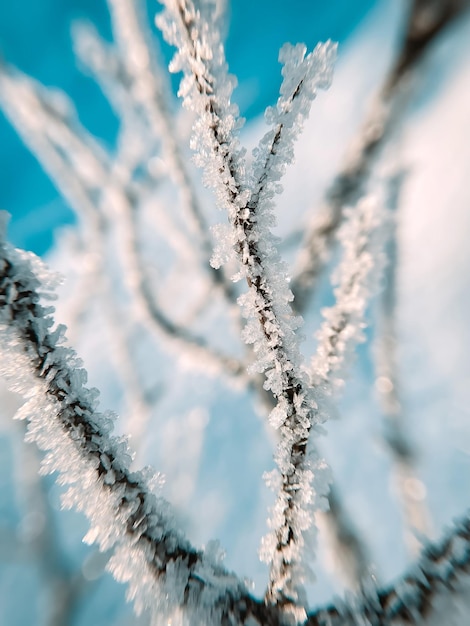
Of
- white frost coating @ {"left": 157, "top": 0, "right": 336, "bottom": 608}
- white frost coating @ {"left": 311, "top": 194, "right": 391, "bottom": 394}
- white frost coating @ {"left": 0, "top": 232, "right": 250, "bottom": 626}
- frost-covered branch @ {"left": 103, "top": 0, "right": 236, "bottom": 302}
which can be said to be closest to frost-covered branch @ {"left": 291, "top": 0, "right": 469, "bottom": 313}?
frost-covered branch @ {"left": 103, "top": 0, "right": 236, "bottom": 302}

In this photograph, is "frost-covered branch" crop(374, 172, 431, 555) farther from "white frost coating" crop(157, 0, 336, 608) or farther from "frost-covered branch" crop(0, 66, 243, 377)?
"white frost coating" crop(157, 0, 336, 608)

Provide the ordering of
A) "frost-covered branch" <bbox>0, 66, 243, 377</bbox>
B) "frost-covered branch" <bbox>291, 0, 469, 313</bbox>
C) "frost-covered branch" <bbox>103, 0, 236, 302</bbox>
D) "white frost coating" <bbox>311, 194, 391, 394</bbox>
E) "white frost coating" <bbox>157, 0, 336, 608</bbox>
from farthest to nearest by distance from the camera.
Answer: "frost-covered branch" <bbox>0, 66, 243, 377</bbox>
"frost-covered branch" <bbox>103, 0, 236, 302</bbox>
"frost-covered branch" <bbox>291, 0, 469, 313</bbox>
"white frost coating" <bbox>311, 194, 391, 394</bbox>
"white frost coating" <bbox>157, 0, 336, 608</bbox>

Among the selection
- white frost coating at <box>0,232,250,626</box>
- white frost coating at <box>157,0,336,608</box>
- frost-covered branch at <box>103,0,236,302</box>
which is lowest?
white frost coating at <box>0,232,250,626</box>

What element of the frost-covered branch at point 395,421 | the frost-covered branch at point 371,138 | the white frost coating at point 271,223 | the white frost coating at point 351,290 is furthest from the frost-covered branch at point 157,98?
the frost-covered branch at point 395,421

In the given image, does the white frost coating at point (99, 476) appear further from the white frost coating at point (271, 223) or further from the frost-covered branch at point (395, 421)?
the frost-covered branch at point (395, 421)

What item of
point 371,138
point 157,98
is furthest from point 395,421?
point 157,98

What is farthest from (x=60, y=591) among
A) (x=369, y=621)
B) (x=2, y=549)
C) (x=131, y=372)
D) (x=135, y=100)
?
(x=135, y=100)
